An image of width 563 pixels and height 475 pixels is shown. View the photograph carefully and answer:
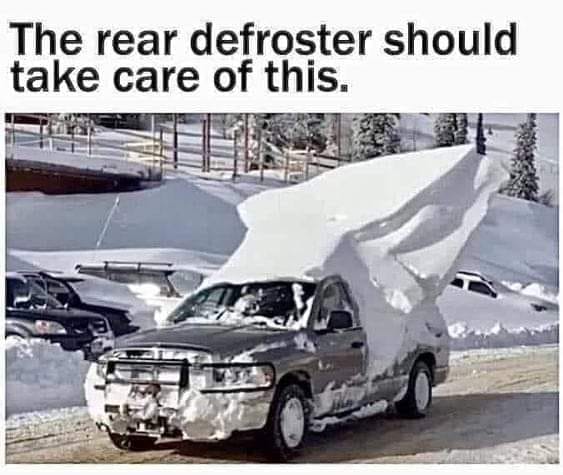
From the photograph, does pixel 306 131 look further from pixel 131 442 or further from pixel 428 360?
pixel 131 442

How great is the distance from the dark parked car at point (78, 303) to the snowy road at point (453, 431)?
23 cm

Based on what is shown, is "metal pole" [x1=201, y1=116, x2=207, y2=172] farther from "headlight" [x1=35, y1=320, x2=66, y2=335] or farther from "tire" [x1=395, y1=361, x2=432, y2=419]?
"tire" [x1=395, y1=361, x2=432, y2=419]

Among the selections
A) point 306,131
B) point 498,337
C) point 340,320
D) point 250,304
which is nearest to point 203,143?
point 306,131

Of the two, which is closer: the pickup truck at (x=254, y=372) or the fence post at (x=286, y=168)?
the pickup truck at (x=254, y=372)

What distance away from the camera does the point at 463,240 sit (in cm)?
376

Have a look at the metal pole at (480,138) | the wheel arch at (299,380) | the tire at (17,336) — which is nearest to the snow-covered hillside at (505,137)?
the metal pole at (480,138)

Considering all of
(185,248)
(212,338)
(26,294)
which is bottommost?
(212,338)

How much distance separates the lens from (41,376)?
3656mm

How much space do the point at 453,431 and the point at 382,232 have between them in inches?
20.5

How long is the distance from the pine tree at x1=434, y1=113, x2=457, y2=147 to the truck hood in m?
0.60

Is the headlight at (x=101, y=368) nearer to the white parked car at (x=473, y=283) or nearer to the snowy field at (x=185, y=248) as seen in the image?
the snowy field at (x=185, y=248)

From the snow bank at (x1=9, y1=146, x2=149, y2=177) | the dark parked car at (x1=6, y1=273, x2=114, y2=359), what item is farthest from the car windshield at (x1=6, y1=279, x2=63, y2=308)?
the snow bank at (x1=9, y1=146, x2=149, y2=177)

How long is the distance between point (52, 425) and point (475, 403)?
1.04m

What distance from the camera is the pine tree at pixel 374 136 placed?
3.68 meters
